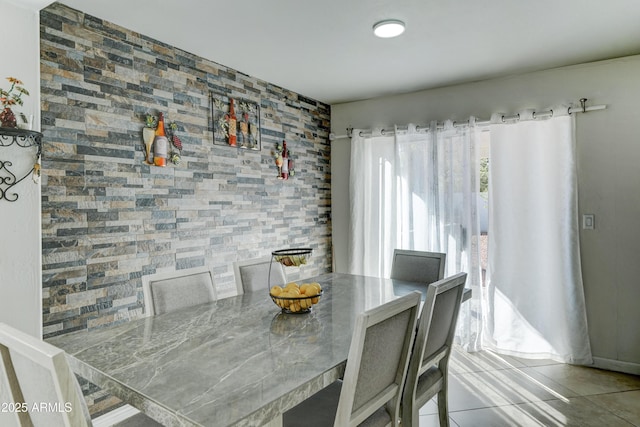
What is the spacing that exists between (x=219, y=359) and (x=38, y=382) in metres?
0.49

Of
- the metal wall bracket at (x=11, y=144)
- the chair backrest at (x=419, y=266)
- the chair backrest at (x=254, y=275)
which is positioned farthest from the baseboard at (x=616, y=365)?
the metal wall bracket at (x=11, y=144)

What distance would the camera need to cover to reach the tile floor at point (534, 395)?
2338 mm

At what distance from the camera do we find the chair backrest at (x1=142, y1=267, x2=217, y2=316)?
6.18 feet

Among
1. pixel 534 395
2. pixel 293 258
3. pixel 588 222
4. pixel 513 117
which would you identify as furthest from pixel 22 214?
pixel 588 222

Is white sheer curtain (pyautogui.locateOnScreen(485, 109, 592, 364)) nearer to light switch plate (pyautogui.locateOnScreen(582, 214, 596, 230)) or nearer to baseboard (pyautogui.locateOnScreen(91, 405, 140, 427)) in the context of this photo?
light switch plate (pyautogui.locateOnScreen(582, 214, 596, 230))

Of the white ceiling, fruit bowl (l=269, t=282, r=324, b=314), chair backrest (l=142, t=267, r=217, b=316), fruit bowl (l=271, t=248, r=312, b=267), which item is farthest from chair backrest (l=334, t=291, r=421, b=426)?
the white ceiling

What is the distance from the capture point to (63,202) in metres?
2.14

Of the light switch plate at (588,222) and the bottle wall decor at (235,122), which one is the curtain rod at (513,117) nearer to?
the light switch plate at (588,222)

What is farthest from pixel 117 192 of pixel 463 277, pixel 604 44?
pixel 604 44

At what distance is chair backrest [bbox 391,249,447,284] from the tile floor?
2.71 feet

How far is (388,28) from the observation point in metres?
2.39

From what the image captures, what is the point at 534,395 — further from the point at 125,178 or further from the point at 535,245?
the point at 125,178

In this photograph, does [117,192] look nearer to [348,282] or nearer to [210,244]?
[210,244]

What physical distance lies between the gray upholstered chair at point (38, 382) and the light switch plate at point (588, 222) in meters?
3.46
